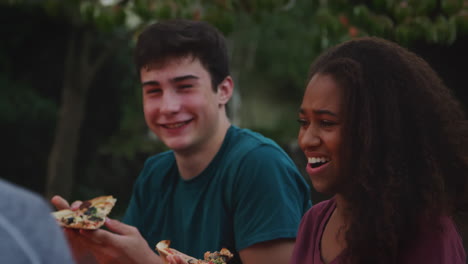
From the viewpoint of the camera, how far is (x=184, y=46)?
9.11ft

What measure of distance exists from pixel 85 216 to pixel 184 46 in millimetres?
886

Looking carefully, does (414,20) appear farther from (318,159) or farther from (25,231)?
(25,231)

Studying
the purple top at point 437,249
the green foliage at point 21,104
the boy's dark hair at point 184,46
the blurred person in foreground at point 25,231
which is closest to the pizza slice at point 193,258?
the purple top at point 437,249

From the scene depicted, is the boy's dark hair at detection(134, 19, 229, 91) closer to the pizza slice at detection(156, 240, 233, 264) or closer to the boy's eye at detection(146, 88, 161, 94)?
the boy's eye at detection(146, 88, 161, 94)

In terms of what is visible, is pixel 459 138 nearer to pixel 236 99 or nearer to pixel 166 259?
pixel 166 259

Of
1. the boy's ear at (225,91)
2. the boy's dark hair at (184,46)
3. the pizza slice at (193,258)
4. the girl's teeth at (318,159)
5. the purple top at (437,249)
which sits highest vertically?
the boy's dark hair at (184,46)

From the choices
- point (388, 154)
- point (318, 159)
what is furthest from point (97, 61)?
point (388, 154)

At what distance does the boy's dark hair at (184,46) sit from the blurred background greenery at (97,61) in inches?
69.9

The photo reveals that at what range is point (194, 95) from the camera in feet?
9.05

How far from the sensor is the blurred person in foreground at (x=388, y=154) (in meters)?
1.72

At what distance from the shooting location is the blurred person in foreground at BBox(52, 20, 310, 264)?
2.48 m

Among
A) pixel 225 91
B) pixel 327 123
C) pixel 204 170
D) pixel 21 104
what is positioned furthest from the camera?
pixel 21 104

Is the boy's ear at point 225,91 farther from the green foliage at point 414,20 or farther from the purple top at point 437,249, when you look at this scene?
the green foliage at point 414,20

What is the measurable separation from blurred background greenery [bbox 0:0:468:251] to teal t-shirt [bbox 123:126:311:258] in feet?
6.59
